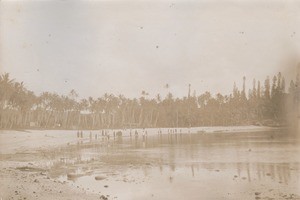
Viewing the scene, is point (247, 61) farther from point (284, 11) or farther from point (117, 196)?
point (117, 196)

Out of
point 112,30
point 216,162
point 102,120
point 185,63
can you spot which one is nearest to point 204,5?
point 185,63

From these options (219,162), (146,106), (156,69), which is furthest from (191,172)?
(156,69)

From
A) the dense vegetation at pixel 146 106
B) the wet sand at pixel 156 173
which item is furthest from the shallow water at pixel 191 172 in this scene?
the dense vegetation at pixel 146 106

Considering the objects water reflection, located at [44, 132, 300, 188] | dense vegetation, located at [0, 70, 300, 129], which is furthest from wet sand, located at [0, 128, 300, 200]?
dense vegetation, located at [0, 70, 300, 129]

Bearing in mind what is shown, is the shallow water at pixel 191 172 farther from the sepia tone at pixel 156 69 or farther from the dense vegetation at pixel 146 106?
the dense vegetation at pixel 146 106

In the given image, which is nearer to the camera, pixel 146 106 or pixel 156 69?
pixel 156 69

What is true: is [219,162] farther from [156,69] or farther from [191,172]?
[156,69]

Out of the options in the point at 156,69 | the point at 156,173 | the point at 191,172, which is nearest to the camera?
the point at 156,69
